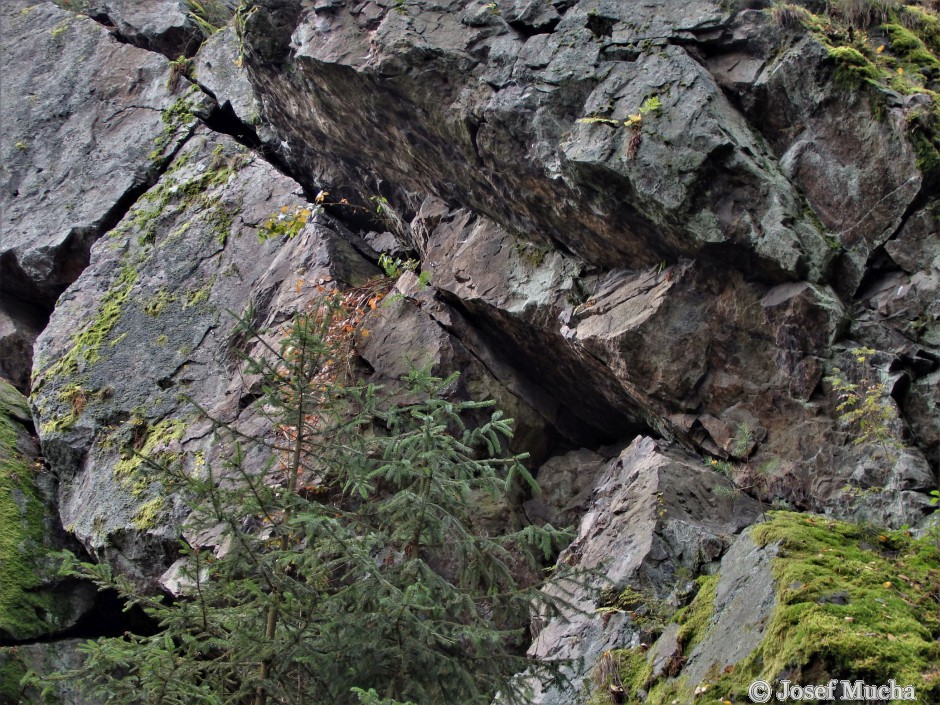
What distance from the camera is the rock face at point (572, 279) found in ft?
22.2

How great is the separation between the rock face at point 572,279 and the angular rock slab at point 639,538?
0.03 m

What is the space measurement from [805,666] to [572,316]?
4.94 meters

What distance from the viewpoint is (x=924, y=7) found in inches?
346

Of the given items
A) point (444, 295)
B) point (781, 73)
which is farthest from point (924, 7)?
point (444, 295)

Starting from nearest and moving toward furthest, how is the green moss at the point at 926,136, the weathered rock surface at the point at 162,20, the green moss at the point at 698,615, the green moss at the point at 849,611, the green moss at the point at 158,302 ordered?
the green moss at the point at 849,611
the green moss at the point at 698,615
the green moss at the point at 926,136
the green moss at the point at 158,302
the weathered rock surface at the point at 162,20

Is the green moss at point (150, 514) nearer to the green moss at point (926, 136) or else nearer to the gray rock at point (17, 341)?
the gray rock at point (17, 341)

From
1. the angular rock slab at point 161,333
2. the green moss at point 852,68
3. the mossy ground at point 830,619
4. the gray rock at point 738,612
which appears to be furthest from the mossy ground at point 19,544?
the green moss at point 852,68

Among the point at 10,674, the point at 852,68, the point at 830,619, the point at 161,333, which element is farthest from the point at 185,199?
the point at 830,619

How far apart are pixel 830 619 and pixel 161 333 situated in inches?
377

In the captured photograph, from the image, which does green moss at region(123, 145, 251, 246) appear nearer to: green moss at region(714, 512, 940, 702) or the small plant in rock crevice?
the small plant in rock crevice

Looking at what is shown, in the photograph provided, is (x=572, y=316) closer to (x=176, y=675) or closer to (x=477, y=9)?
(x=477, y=9)

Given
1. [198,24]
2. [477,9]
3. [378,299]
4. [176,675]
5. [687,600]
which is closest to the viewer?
[176,675]

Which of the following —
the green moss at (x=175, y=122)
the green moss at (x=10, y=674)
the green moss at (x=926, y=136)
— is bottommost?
the green moss at (x=926, y=136)

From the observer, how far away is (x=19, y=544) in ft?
31.8
